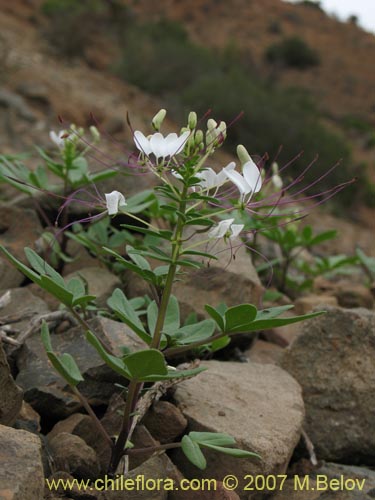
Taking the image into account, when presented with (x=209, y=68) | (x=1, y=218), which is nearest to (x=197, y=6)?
(x=209, y=68)

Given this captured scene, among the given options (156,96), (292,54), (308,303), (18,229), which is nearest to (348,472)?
(308,303)

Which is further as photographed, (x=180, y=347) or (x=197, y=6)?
(x=197, y=6)

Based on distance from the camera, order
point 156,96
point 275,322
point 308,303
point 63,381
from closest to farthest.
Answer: point 275,322 → point 63,381 → point 308,303 → point 156,96

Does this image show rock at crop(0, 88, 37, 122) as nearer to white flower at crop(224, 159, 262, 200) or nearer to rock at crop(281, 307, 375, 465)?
rock at crop(281, 307, 375, 465)

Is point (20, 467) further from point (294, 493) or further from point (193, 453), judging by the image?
point (294, 493)

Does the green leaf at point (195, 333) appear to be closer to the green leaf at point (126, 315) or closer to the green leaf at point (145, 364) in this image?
the green leaf at point (126, 315)

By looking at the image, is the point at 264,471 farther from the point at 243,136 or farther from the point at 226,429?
the point at 243,136
